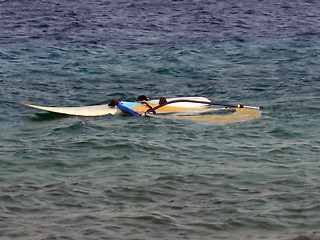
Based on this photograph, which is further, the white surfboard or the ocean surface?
the white surfboard

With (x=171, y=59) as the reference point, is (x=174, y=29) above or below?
above

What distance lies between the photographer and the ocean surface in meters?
5.83

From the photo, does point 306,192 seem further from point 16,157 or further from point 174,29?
point 174,29

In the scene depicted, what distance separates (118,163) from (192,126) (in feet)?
8.34

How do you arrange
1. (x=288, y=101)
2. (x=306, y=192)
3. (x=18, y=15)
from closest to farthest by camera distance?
(x=306, y=192) → (x=288, y=101) → (x=18, y=15)

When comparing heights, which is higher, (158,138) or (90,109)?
(90,109)

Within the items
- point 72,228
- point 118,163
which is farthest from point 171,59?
point 72,228

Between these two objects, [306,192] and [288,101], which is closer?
[306,192]

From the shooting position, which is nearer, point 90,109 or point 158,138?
point 158,138

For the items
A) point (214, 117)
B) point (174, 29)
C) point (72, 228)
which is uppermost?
point (174, 29)

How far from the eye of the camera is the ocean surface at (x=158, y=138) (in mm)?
5828

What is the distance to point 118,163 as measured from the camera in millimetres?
7762

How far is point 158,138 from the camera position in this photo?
907 centimetres

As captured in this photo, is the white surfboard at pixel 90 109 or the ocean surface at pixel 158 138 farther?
the white surfboard at pixel 90 109
